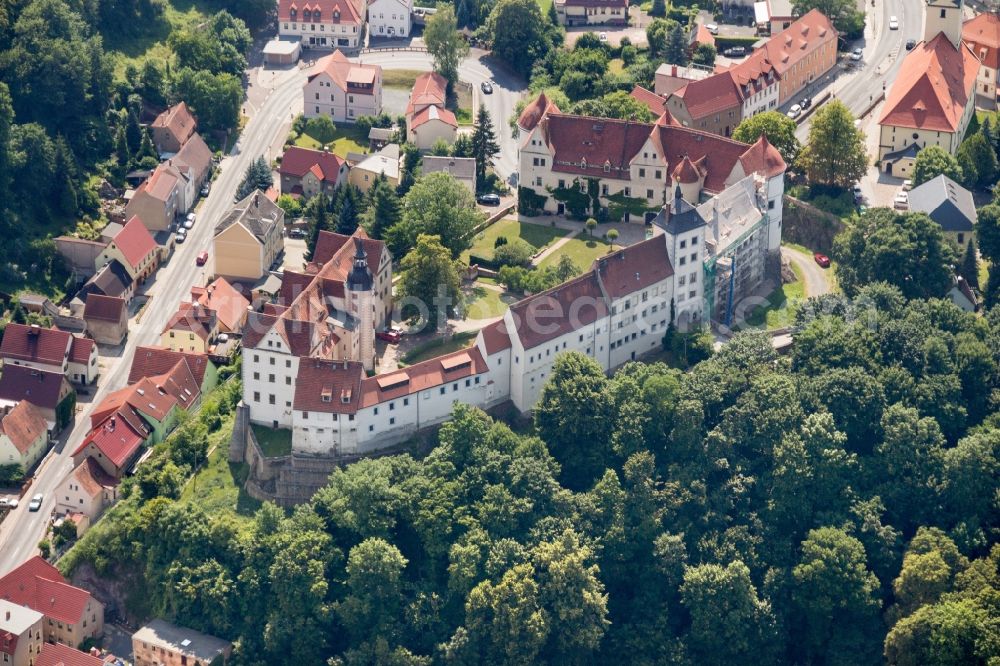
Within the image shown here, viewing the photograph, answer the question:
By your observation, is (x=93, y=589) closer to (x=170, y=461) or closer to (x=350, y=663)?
(x=170, y=461)

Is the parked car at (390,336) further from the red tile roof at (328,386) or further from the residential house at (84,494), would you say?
the residential house at (84,494)

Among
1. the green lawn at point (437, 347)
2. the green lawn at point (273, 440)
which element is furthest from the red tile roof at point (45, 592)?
the green lawn at point (437, 347)

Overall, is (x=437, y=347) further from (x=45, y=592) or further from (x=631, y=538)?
(x=45, y=592)

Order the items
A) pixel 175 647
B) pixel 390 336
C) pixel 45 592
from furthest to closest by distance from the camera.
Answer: pixel 390 336 < pixel 45 592 < pixel 175 647

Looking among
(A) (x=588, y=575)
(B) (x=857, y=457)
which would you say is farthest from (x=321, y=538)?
(B) (x=857, y=457)

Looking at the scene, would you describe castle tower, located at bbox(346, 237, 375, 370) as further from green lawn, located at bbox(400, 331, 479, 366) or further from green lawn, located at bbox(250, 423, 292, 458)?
green lawn, located at bbox(250, 423, 292, 458)

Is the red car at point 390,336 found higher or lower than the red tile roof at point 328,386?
lower

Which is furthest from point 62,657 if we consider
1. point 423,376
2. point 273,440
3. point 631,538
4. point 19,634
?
point 631,538
